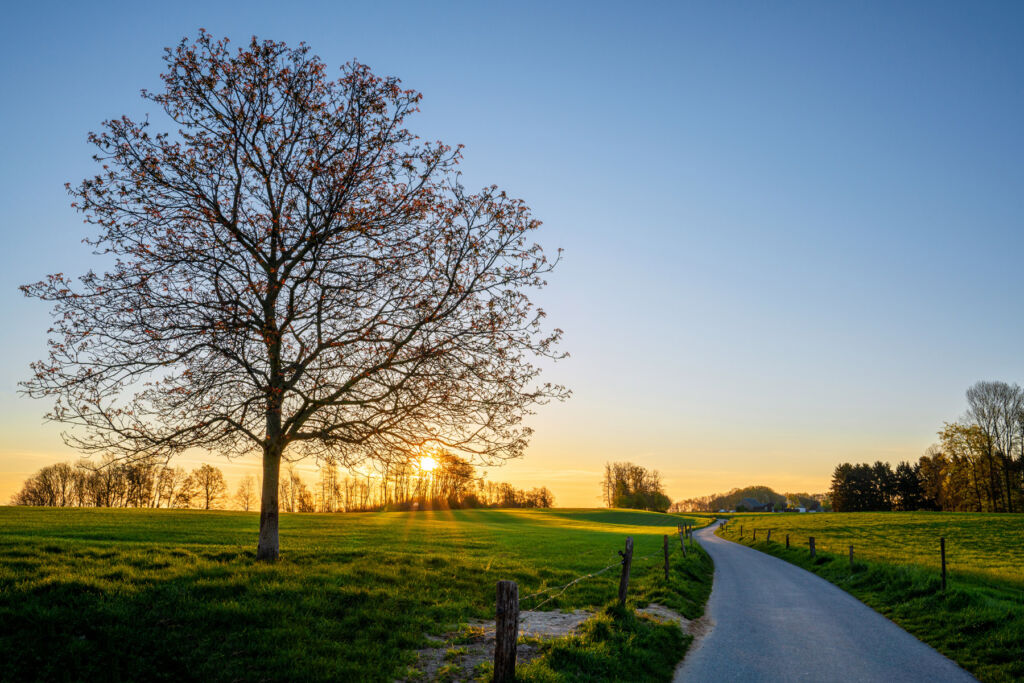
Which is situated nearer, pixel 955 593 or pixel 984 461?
pixel 955 593

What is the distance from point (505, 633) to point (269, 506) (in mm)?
9563

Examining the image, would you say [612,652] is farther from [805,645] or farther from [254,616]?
[254,616]

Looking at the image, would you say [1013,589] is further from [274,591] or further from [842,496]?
[842,496]

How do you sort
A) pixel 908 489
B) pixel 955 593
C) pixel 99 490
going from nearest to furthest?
pixel 955 593 < pixel 99 490 < pixel 908 489

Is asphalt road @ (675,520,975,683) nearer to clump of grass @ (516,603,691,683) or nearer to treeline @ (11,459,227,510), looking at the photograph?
clump of grass @ (516,603,691,683)

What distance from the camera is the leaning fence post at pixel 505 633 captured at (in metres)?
7.65

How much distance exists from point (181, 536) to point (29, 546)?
48.9ft

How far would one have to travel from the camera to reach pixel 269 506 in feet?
48.3

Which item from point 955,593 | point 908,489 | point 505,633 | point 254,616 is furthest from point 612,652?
point 908,489

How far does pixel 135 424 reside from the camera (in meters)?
12.6

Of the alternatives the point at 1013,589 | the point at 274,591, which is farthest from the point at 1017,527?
the point at 274,591

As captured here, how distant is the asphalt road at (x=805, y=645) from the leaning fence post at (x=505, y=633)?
12.4 feet

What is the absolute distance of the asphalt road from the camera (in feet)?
32.4

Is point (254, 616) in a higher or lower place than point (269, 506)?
lower
